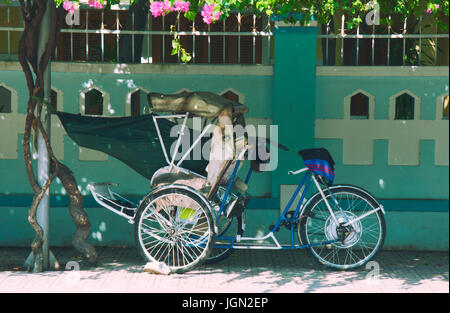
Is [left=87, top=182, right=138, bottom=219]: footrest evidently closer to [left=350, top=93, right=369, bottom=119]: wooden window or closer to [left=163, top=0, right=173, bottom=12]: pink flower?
[left=163, top=0, right=173, bottom=12]: pink flower

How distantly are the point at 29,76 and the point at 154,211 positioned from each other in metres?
2.02

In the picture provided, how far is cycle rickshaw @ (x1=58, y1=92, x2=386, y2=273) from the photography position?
7227mm

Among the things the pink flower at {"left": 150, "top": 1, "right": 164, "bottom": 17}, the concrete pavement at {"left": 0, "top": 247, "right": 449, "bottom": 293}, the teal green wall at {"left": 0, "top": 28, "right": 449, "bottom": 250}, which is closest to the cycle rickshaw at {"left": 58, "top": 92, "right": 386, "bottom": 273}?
the concrete pavement at {"left": 0, "top": 247, "right": 449, "bottom": 293}

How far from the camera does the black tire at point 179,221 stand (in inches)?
281

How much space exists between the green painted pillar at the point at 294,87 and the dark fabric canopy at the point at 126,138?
1.30 meters

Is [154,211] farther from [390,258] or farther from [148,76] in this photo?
[390,258]

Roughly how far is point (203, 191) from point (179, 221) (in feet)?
1.35

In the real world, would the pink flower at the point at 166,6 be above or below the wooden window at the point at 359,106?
above

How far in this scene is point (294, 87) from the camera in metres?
8.51

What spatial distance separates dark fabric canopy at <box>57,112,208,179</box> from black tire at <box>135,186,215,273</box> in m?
0.65

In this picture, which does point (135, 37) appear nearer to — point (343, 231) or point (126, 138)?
point (126, 138)

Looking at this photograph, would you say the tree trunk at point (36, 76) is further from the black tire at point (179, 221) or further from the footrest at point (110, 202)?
the black tire at point (179, 221)

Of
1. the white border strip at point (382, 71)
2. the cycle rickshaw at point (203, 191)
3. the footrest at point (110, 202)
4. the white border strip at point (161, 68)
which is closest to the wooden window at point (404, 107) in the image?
the white border strip at point (382, 71)

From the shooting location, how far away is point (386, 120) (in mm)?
8633
